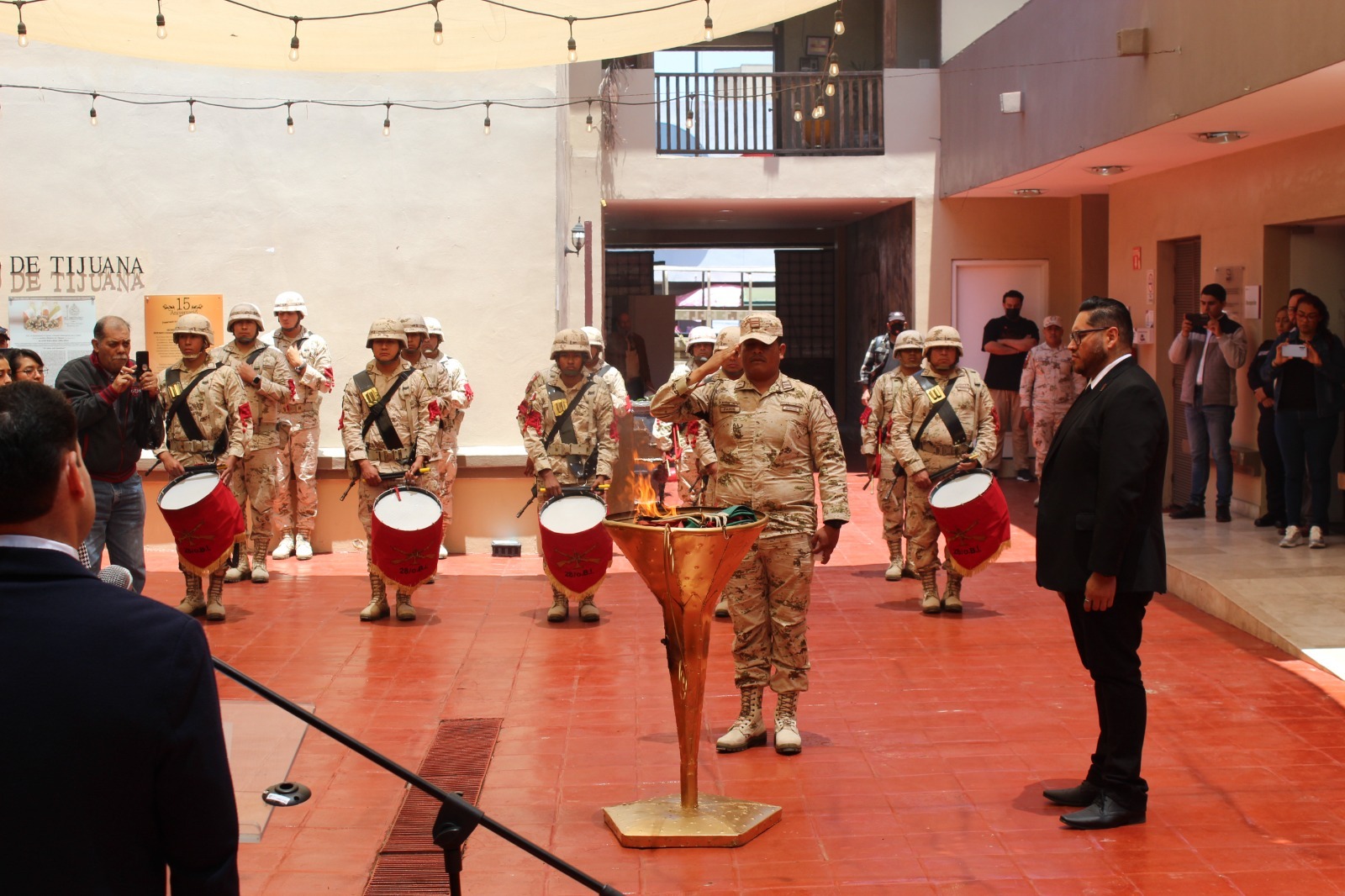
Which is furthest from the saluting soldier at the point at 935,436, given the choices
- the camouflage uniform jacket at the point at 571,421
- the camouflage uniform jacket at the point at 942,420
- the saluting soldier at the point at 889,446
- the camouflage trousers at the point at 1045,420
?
the camouflage trousers at the point at 1045,420

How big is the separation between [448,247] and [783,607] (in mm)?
6887

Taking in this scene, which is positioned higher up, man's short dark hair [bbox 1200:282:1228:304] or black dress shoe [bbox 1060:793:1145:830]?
man's short dark hair [bbox 1200:282:1228:304]

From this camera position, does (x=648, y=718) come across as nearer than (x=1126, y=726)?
No

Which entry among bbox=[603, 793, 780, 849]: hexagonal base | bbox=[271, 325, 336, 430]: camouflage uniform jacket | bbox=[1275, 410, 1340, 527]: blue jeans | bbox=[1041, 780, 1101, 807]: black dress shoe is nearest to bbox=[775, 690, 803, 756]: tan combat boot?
bbox=[603, 793, 780, 849]: hexagonal base

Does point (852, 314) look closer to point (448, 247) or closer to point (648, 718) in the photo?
point (448, 247)

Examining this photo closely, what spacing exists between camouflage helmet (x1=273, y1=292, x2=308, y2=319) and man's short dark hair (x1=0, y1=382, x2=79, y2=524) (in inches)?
366

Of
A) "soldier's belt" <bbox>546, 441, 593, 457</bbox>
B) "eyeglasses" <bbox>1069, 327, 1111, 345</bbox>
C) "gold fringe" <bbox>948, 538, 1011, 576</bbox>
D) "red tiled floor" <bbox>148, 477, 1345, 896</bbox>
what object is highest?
"eyeglasses" <bbox>1069, 327, 1111, 345</bbox>

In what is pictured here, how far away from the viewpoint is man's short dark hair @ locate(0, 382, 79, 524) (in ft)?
7.06

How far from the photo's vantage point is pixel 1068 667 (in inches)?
306

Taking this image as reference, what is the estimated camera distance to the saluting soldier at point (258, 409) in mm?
10273

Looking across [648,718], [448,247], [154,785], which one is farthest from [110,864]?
[448,247]

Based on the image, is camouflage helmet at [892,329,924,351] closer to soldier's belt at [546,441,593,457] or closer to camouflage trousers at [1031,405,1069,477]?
soldier's belt at [546,441,593,457]

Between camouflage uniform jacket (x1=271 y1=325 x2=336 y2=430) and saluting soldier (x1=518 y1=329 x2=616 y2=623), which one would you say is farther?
camouflage uniform jacket (x1=271 y1=325 x2=336 y2=430)

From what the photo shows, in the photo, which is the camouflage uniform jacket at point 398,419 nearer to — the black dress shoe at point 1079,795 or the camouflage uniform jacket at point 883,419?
the camouflage uniform jacket at point 883,419
